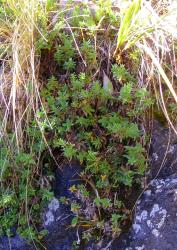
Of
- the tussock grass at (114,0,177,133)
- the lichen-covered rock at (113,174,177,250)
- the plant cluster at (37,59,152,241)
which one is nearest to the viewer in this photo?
the lichen-covered rock at (113,174,177,250)

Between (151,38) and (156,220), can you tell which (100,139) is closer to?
(156,220)

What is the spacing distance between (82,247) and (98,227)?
12 centimetres

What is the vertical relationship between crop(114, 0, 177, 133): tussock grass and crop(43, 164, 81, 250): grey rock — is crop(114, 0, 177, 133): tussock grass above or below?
above

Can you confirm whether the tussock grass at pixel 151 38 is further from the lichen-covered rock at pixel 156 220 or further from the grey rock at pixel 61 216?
the grey rock at pixel 61 216

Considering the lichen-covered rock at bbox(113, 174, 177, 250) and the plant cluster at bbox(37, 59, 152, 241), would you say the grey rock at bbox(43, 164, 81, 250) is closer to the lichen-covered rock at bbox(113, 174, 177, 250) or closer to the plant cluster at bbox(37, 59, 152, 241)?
the plant cluster at bbox(37, 59, 152, 241)

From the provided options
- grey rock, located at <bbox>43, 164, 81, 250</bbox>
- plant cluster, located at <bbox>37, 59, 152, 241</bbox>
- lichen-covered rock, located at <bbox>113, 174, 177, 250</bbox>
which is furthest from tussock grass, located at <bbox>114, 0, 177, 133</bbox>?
grey rock, located at <bbox>43, 164, 81, 250</bbox>

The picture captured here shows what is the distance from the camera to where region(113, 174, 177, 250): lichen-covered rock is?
1933 mm

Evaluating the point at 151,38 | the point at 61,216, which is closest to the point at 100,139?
the point at 61,216

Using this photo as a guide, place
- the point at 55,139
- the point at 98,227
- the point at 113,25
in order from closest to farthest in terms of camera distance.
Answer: the point at 98,227, the point at 55,139, the point at 113,25

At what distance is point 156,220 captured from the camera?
78.4 inches

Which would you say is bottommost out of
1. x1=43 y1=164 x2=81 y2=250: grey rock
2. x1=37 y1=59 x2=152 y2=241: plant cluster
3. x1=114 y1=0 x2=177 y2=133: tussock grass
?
x1=43 y1=164 x2=81 y2=250: grey rock

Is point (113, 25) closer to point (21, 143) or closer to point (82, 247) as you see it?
point (21, 143)

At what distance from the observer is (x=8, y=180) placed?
7.13 feet

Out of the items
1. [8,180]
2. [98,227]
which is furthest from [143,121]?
[8,180]
